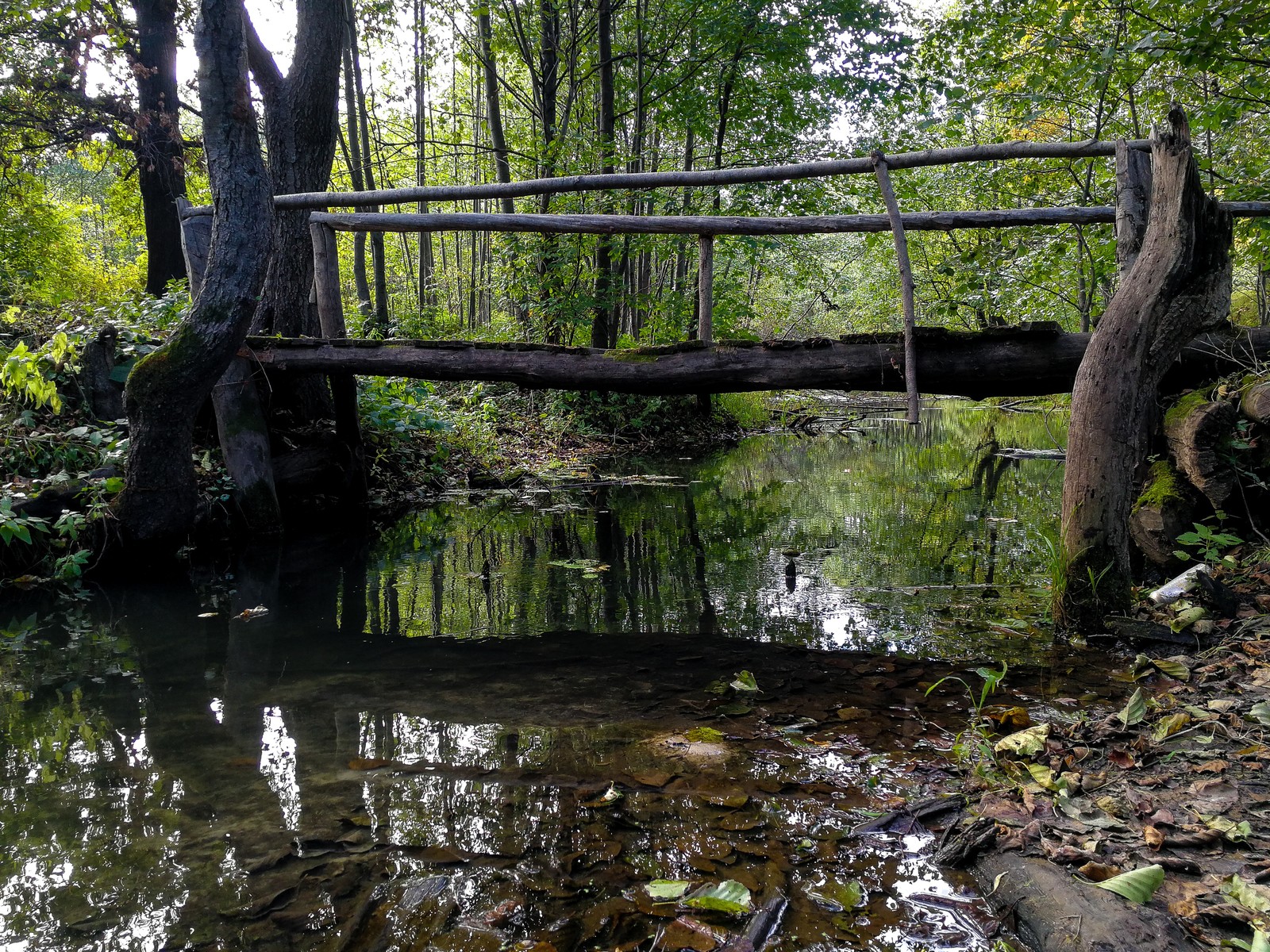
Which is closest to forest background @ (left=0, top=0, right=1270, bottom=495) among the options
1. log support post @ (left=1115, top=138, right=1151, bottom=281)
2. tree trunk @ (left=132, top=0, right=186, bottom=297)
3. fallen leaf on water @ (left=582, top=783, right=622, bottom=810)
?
tree trunk @ (left=132, top=0, right=186, bottom=297)

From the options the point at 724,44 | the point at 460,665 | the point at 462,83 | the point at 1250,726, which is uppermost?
the point at 462,83

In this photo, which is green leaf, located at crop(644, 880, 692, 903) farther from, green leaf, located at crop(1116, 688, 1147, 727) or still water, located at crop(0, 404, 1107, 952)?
green leaf, located at crop(1116, 688, 1147, 727)

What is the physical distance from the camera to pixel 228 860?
198 cm

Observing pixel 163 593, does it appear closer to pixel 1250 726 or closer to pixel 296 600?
pixel 296 600

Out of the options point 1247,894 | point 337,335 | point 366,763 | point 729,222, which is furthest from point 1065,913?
point 337,335

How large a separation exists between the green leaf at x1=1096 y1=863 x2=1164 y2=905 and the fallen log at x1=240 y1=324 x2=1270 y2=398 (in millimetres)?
3457

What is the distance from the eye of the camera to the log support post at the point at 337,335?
5.45 m

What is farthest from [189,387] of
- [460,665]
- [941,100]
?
[941,100]

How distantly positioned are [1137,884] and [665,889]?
1.00 meters

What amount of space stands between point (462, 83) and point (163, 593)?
24.2 meters

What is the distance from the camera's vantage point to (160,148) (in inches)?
424

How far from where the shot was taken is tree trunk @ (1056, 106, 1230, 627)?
3377 millimetres

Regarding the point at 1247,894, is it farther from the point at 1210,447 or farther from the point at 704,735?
the point at 1210,447

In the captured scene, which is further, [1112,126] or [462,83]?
[462,83]
